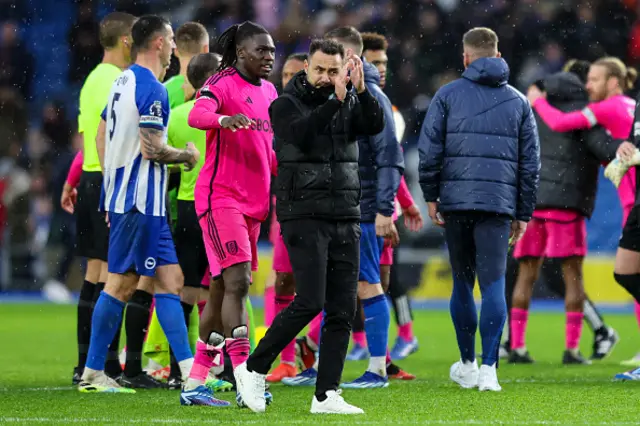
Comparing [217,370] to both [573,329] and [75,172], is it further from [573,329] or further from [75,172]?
[573,329]

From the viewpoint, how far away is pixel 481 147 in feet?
26.2

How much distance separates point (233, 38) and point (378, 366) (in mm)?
2444

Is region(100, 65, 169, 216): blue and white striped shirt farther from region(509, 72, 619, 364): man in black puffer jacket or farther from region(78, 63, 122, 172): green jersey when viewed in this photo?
region(509, 72, 619, 364): man in black puffer jacket

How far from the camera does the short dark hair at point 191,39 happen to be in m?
9.10

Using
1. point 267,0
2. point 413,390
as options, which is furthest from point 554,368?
point 267,0

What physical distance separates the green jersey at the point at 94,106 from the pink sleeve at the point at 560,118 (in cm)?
381

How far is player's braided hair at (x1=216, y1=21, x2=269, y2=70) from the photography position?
7.32 metres

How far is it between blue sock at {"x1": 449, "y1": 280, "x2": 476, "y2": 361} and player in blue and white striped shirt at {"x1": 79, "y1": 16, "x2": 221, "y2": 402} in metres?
1.75

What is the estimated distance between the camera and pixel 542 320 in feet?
51.2

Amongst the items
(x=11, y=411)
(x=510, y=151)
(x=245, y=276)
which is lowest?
(x=11, y=411)

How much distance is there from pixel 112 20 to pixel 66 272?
1080 centimetres

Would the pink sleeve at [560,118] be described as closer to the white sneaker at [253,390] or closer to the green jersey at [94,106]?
the green jersey at [94,106]

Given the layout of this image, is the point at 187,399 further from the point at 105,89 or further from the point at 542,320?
the point at 542,320

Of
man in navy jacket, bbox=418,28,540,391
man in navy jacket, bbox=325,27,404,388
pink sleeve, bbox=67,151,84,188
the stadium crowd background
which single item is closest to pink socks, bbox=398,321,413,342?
man in navy jacket, bbox=325,27,404,388
